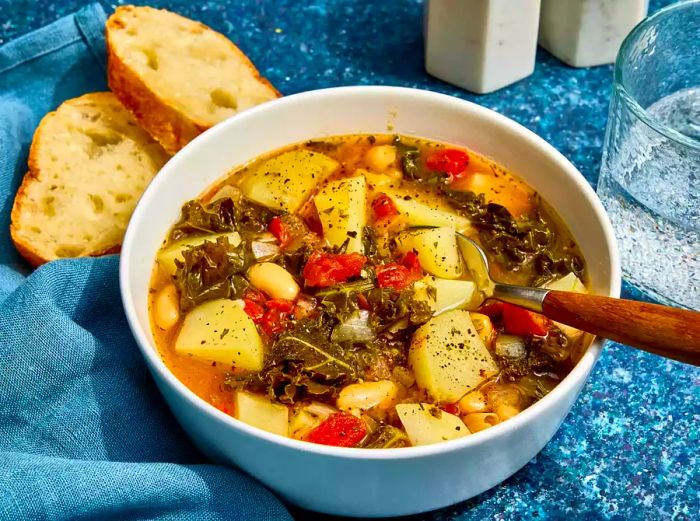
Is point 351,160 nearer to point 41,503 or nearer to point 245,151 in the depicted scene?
point 245,151

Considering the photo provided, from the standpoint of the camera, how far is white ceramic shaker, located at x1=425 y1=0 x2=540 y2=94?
3666 millimetres

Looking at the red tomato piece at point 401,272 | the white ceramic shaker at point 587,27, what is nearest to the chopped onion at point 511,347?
the red tomato piece at point 401,272

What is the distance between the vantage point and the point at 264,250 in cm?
293

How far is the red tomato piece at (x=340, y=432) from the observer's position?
2434mm

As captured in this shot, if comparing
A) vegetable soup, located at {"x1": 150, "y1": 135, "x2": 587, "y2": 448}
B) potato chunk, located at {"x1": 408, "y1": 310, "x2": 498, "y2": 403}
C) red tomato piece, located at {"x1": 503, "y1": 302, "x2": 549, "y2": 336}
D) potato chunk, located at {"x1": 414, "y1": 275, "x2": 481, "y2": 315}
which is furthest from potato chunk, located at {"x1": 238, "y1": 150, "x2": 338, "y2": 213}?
Answer: red tomato piece, located at {"x1": 503, "y1": 302, "x2": 549, "y2": 336}

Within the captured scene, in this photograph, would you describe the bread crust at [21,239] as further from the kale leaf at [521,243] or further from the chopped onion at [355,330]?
the kale leaf at [521,243]

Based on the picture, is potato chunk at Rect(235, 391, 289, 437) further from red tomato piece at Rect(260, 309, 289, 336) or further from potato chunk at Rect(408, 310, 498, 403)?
potato chunk at Rect(408, 310, 498, 403)

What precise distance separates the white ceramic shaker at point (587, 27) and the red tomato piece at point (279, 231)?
1.69 meters

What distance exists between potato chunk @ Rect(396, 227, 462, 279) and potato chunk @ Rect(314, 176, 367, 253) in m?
0.14

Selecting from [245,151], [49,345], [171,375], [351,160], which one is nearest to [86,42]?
[245,151]

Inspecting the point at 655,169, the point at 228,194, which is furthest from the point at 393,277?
the point at 655,169

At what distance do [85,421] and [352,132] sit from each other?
1.37 meters

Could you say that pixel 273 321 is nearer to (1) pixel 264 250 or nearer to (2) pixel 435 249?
(1) pixel 264 250

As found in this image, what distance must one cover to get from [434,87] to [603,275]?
5.15ft
